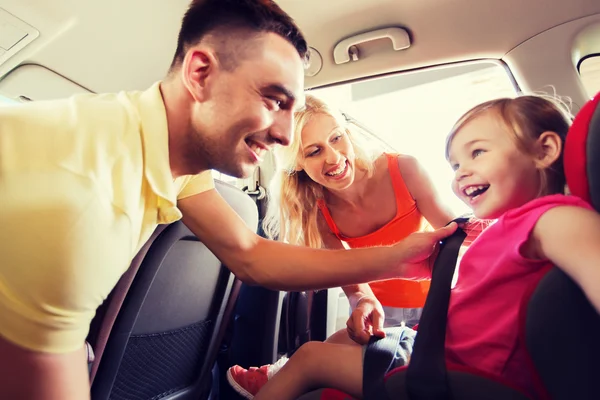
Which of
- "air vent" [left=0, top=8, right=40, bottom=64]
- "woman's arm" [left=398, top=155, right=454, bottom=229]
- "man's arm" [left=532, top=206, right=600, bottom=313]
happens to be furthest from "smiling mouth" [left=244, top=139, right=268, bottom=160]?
"air vent" [left=0, top=8, right=40, bottom=64]

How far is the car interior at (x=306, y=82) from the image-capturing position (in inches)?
42.3

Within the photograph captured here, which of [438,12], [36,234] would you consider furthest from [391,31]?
[36,234]

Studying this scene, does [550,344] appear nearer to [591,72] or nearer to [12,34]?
[591,72]

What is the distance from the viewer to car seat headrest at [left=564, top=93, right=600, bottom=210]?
659mm

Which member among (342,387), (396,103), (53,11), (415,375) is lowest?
(342,387)

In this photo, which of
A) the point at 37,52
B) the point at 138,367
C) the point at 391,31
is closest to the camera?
the point at 138,367

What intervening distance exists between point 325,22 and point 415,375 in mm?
1289

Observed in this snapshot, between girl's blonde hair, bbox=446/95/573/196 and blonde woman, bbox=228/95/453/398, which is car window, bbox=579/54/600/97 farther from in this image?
blonde woman, bbox=228/95/453/398

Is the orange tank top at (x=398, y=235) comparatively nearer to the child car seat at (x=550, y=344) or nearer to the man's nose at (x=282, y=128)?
the man's nose at (x=282, y=128)

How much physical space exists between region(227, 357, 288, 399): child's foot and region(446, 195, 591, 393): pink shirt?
0.72 m

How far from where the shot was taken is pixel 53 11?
1619 millimetres

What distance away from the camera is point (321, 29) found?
5.31ft

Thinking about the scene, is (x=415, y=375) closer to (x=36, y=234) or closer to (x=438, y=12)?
(x=36, y=234)

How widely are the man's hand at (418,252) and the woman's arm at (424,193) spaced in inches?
23.1
